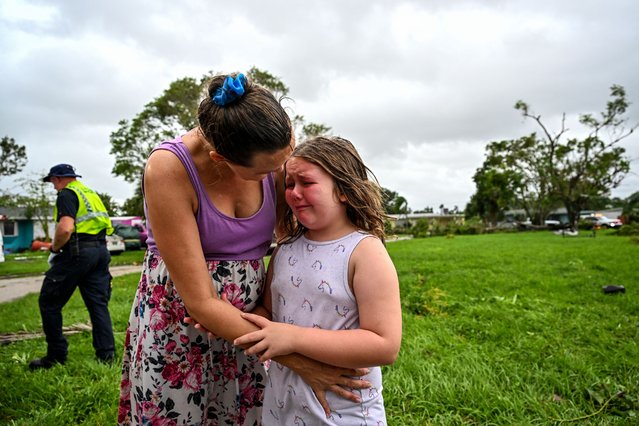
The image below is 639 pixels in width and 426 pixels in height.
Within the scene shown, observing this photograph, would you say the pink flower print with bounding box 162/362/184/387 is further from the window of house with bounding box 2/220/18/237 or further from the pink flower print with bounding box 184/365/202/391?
the window of house with bounding box 2/220/18/237

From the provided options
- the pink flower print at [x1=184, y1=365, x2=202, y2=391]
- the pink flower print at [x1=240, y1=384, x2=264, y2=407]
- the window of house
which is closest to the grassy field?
the pink flower print at [x1=240, y1=384, x2=264, y2=407]

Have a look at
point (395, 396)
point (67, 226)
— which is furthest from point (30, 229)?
point (395, 396)

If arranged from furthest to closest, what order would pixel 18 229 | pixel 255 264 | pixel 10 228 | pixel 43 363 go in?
pixel 18 229 < pixel 10 228 < pixel 43 363 < pixel 255 264

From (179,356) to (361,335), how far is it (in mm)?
695

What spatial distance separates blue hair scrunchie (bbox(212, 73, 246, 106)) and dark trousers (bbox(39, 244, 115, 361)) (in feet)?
11.2

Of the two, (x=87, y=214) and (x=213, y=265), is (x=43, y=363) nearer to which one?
(x=87, y=214)

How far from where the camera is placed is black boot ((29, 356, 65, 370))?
3.82 meters

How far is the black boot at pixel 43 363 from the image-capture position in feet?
12.5

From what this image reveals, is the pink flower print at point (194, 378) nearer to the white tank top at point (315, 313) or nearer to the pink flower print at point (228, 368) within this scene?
the pink flower print at point (228, 368)

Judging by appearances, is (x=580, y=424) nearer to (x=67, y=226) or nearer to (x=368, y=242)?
(x=368, y=242)

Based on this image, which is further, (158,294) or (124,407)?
(124,407)

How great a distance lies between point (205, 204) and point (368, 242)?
55 cm

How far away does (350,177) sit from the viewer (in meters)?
1.44

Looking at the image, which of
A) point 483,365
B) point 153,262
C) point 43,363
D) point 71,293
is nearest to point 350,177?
point 153,262
